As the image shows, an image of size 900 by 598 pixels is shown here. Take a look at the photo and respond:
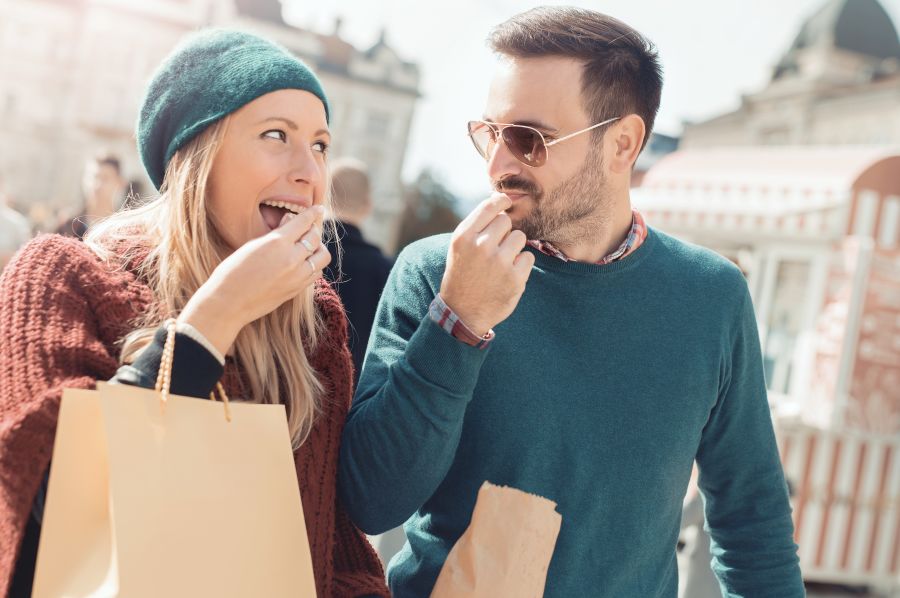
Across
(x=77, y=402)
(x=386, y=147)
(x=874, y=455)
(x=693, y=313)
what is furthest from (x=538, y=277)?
(x=386, y=147)

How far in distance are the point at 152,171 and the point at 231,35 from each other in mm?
293

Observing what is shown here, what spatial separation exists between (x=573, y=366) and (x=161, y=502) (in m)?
0.91

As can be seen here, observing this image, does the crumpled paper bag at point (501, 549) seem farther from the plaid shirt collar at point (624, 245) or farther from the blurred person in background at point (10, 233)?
the blurred person in background at point (10, 233)

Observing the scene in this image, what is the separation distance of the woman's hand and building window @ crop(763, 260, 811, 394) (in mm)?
7235

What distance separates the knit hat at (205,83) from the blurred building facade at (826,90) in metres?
28.6

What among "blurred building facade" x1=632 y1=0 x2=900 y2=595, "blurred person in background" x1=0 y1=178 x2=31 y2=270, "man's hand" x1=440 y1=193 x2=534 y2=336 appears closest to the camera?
"man's hand" x1=440 y1=193 x2=534 y2=336

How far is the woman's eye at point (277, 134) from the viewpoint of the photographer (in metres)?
1.84

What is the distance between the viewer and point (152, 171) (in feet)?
6.34

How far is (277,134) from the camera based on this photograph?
1.85m

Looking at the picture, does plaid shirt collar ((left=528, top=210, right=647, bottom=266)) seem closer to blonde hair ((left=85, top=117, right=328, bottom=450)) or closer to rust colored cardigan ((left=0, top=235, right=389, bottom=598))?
rust colored cardigan ((left=0, top=235, right=389, bottom=598))

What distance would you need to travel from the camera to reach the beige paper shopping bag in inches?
53.8

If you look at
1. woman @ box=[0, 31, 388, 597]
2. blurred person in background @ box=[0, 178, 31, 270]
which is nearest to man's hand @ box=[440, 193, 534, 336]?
woman @ box=[0, 31, 388, 597]

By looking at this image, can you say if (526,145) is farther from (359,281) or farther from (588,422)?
(359,281)

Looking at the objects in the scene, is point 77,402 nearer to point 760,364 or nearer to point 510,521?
point 510,521
